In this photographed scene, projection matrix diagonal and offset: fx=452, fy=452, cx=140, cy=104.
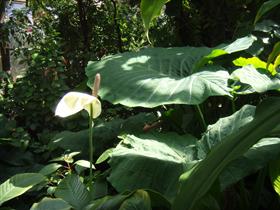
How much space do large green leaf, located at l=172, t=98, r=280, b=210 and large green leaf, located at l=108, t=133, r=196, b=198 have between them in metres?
0.55

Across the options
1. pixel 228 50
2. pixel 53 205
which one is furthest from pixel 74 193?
pixel 228 50

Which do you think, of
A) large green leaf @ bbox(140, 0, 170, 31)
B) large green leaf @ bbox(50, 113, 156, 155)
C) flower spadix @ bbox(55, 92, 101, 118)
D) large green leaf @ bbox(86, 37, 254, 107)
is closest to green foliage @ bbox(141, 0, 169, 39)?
large green leaf @ bbox(140, 0, 170, 31)

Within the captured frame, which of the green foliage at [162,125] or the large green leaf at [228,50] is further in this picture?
the large green leaf at [228,50]

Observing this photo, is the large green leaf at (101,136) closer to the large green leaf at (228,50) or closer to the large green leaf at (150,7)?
the large green leaf at (228,50)

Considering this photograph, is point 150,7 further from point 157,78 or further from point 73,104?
point 157,78

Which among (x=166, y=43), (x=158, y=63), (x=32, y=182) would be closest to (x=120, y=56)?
(x=158, y=63)

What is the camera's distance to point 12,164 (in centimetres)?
201

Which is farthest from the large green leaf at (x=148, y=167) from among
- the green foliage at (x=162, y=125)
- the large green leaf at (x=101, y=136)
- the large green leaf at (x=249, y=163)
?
the large green leaf at (x=101, y=136)

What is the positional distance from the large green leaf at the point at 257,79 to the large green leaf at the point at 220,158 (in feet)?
2.31

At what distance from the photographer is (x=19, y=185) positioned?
139cm

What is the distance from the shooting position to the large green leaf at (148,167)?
1449 millimetres

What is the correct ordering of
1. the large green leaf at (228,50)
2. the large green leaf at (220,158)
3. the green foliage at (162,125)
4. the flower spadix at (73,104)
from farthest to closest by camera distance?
the large green leaf at (228,50)
the green foliage at (162,125)
the flower spadix at (73,104)
the large green leaf at (220,158)

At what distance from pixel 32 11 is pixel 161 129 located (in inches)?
101

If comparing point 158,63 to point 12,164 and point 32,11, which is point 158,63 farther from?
point 32,11
